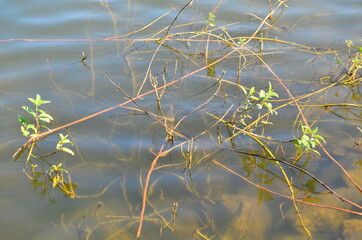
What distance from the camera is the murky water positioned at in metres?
2.61

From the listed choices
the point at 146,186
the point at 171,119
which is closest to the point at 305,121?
the point at 171,119

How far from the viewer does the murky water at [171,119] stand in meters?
2.61

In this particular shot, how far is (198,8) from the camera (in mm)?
4898

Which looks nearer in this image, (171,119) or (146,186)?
(146,186)

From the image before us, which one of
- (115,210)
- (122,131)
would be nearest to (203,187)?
(115,210)

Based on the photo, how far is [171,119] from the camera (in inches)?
131

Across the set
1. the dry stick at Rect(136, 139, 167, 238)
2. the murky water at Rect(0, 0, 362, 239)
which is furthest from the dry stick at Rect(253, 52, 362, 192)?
the dry stick at Rect(136, 139, 167, 238)

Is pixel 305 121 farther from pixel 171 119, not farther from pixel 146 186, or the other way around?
pixel 146 186

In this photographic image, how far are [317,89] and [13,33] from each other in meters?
3.19

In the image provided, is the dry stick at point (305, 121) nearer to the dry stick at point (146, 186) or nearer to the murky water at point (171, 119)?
the murky water at point (171, 119)

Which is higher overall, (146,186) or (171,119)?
(171,119)

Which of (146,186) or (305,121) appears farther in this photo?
(305,121)

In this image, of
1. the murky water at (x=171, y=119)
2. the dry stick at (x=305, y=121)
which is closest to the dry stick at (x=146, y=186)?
the murky water at (x=171, y=119)

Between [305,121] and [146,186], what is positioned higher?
[305,121]
